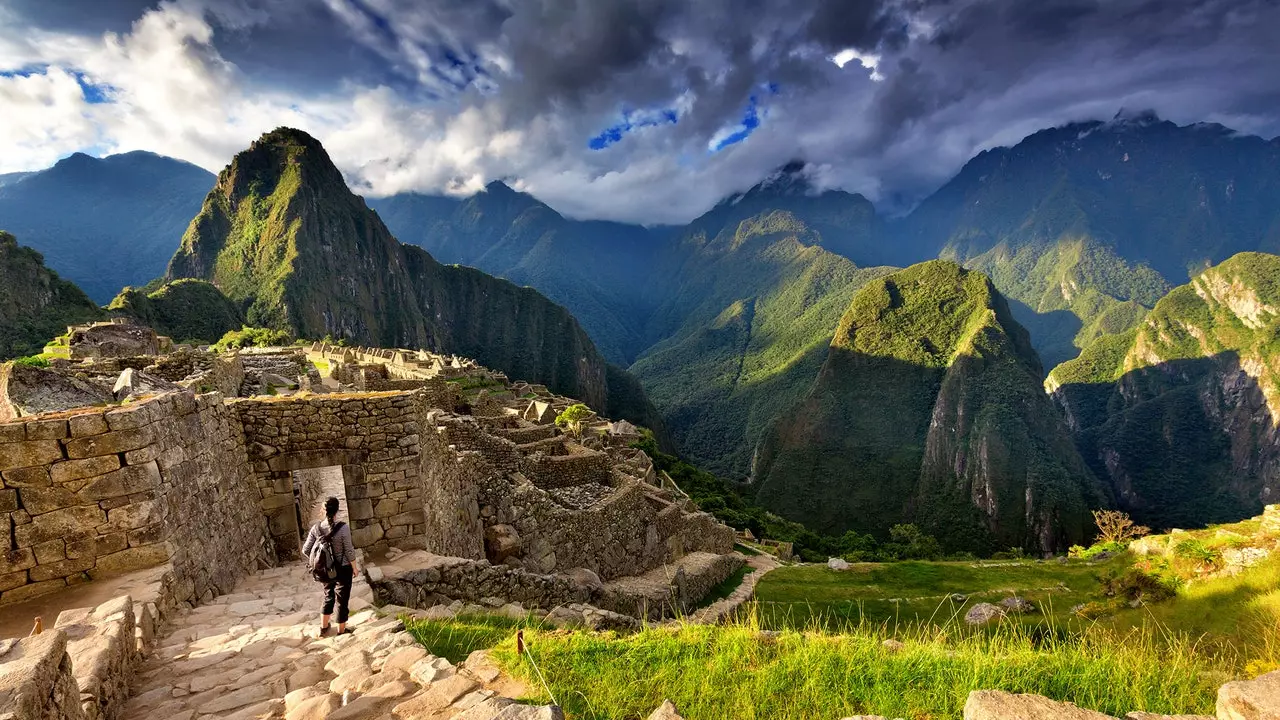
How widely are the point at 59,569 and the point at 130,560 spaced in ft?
1.61

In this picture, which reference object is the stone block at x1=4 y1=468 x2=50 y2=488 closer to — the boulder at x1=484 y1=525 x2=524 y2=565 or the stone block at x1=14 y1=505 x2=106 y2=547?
the stone block at x1=14 y1=505 x2=106 y2=547

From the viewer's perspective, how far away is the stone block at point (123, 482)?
203 inches

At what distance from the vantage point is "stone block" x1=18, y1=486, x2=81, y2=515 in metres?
4.90

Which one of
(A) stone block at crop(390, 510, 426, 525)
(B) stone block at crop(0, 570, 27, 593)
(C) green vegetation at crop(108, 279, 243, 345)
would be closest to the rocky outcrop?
(A) stone block at crop(390, 510, 426, 525)

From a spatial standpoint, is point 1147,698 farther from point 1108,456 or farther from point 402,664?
point 1108,456

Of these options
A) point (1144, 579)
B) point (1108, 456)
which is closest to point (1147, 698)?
point (1144, 579)

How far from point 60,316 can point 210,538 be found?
95.5 metres

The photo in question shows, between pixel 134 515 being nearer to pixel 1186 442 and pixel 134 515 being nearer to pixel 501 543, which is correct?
pixel 501 543

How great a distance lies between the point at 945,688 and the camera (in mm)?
4098

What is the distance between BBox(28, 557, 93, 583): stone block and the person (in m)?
1.88

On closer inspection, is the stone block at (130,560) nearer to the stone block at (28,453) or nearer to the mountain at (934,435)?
the stone block at (28,453)

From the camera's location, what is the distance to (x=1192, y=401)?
137 meters

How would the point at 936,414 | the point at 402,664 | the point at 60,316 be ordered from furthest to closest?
1. the point at 936,414
2. the point at 60,316
3. the point at 402,664

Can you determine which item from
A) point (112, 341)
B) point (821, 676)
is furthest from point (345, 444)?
point (112, 341)
